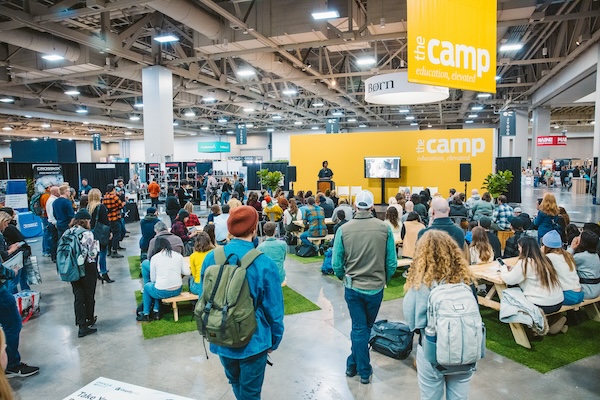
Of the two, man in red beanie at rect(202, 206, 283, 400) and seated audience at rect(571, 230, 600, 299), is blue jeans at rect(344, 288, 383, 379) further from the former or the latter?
seated audience at rect(571, 230, 600, 299)

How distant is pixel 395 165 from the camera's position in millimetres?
15102

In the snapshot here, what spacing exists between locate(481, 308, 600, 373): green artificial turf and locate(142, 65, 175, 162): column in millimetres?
10398

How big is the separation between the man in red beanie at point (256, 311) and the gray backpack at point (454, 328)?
828 mm

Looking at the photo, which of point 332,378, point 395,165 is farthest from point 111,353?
point 395,165

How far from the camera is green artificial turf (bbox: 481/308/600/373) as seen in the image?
3871mm

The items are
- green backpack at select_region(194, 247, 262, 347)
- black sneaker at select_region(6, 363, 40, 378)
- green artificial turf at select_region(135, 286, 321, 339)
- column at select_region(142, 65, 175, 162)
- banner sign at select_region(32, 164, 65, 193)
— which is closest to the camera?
green backpack at select_region(194, 247, 262, 347)

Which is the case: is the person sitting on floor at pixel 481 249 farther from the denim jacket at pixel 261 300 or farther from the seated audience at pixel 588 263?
the denim jacket at pixel 261 300

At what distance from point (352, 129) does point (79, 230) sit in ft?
114

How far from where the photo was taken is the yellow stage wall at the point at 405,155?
48.5 ft

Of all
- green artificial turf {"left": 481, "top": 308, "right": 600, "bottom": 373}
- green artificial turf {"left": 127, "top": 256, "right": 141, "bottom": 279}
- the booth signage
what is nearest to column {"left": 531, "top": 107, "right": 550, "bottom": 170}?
green artificial turf {"left": 481, "top": 308, "right": 600, "bottom": 373}

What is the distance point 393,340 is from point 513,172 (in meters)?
13.5

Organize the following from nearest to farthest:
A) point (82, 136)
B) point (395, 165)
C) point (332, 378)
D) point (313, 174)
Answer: point (332, 378)
point (395, 165)
point (313, 174)
point (82, 136)

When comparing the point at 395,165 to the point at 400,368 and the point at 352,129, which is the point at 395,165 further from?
the point at 352,129

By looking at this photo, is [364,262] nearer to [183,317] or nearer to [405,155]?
[183,317]
